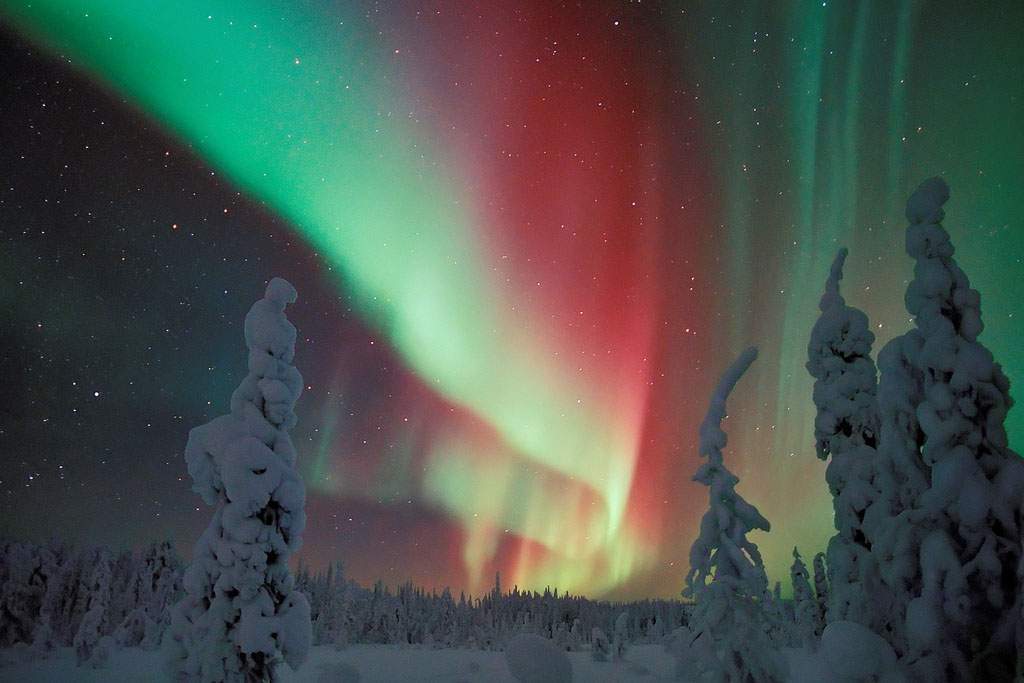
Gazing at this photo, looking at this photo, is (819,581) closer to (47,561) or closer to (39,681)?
(39,681)

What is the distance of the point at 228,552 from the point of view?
13.0 metres

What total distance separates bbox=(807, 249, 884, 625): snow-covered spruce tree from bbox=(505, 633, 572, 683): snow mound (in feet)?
38.8

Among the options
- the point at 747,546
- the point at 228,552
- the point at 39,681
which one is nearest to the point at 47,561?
the point at 39,681

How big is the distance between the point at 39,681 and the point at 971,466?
4553cm

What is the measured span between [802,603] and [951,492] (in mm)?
48835

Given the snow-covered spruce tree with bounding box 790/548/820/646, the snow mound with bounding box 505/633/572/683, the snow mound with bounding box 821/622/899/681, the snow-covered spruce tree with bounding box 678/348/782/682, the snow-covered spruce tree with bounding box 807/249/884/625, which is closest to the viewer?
the snow mound with bounding box 821/622/899/681

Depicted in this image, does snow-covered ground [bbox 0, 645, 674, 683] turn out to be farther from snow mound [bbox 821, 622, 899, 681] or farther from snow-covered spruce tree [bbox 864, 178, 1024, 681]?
snow-covered spruce tree [bbox 864, 178, 1024, 681]

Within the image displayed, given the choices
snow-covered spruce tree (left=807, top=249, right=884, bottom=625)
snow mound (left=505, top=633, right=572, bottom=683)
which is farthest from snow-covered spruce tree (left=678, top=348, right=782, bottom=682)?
snow mound (left=505, top=633, right=572, bottom=683)

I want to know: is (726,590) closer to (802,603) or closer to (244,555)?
(244,555)

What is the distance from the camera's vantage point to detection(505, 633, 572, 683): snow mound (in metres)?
24.9

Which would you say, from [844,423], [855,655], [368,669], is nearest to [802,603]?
[368,669]

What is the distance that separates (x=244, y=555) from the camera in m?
12.9

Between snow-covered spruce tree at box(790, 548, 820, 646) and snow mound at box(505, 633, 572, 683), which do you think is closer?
snow mound at box(505, 633, 572, 683)

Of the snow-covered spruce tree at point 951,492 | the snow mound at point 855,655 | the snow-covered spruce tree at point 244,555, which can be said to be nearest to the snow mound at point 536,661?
the snow-covered spruce tree at point 244,555
